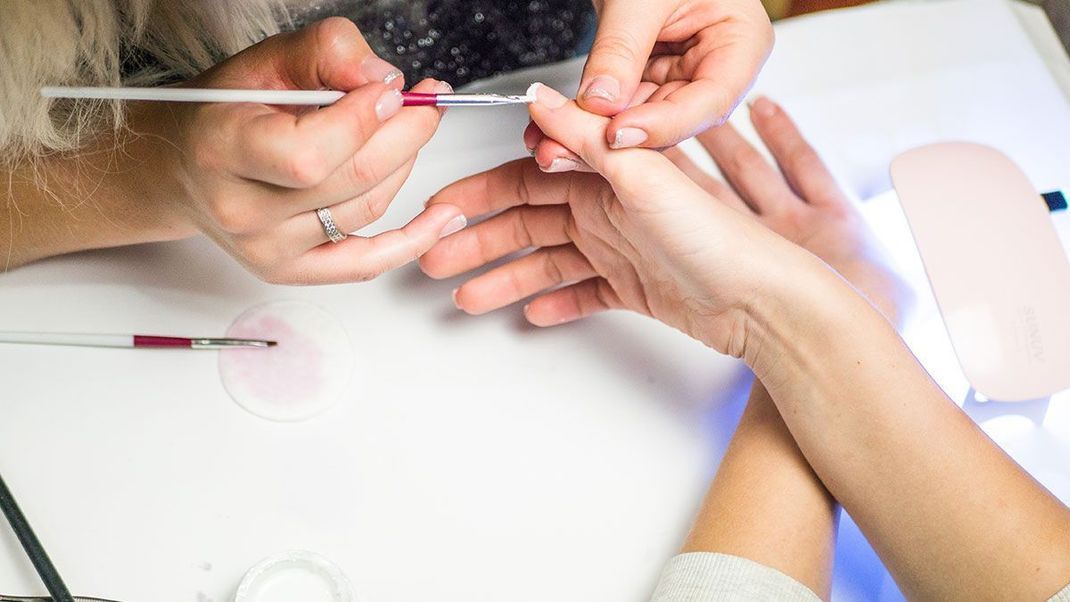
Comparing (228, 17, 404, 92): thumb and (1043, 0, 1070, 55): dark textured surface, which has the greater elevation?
(228, 17, 404, 92): thumb

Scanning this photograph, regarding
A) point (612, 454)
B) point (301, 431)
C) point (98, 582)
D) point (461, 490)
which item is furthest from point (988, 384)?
point (98, 582)

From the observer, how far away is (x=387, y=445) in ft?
2.04

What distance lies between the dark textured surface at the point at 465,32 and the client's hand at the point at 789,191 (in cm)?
17

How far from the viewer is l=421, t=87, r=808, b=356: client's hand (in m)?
0.54

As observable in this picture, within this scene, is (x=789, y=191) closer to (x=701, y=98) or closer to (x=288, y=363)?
(x=701, y=98)

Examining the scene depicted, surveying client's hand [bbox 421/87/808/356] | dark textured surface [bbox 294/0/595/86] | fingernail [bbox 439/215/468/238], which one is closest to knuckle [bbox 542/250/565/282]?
client's hand [bbox 421/87/808/356]

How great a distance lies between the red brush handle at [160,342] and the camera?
628 millimetres

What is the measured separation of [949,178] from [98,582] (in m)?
0.73

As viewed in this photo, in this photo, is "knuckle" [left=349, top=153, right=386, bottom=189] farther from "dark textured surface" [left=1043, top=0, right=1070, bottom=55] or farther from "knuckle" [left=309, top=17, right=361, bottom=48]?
"dark textured surface" [left=1043, top=0, right=1070, bottom=55]

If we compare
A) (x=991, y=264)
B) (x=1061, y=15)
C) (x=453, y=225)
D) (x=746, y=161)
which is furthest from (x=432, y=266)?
(x=1061, y=15)

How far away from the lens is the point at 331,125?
46cm

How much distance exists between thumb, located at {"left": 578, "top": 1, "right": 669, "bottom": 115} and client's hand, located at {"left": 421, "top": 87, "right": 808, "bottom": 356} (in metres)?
0.01

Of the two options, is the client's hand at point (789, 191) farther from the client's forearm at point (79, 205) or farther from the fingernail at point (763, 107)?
the client's forearm at point (79, 205)

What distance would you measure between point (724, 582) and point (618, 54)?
13.5 inches
